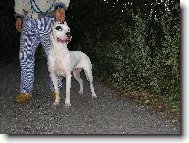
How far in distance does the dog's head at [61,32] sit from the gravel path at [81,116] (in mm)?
1117

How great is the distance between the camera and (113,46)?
9898 mm

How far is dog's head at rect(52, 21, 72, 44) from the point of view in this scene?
22.6 feet

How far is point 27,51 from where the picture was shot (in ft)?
24.4

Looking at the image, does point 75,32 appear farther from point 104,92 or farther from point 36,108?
point 36,108

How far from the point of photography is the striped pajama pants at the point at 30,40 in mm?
7262

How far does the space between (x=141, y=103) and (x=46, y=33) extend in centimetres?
199

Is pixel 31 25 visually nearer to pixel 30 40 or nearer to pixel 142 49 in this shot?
pixel 30 40

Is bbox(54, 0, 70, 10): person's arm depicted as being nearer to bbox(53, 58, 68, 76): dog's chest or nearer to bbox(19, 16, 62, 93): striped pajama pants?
bbox(19, 16, 62, 93): striped pajama pants

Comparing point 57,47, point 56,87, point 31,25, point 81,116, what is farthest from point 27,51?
point 81,116

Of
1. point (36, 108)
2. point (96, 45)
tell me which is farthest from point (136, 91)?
point (96, 45)

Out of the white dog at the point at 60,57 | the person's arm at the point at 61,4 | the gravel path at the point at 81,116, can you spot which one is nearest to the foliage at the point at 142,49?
the gravel path at the point at 81,116

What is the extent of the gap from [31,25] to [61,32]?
26.0 inches

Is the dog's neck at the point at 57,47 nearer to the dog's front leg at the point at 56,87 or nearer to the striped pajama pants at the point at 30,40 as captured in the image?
the striped pajama pants at the point at 30,40

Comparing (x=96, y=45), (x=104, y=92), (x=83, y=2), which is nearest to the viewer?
(x=104, y=92)
